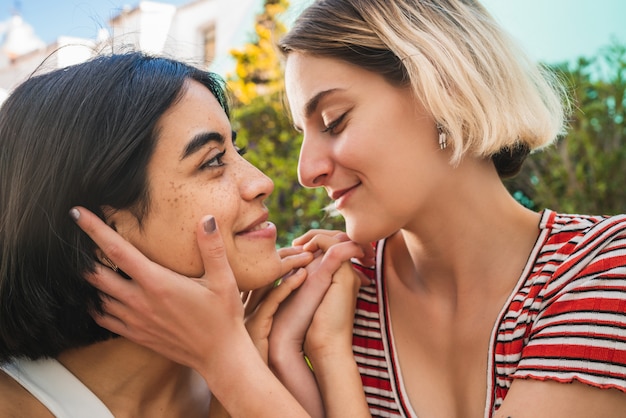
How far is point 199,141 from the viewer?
7.48 ft

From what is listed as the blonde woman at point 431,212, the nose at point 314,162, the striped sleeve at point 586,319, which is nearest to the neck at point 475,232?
the blonde woman at point 431,212

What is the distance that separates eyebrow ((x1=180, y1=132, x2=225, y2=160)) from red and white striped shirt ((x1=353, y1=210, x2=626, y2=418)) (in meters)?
1.00

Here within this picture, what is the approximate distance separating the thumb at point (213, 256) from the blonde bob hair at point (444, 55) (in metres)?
0.79

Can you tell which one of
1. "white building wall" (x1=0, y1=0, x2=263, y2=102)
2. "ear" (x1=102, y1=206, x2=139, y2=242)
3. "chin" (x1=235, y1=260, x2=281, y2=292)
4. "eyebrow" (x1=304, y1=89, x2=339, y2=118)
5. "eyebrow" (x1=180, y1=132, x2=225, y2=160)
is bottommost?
"white building wall" (x1=0, y1=0, x2=263, y2=102)

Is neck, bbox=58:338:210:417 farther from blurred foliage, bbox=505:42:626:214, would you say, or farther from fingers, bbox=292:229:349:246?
blurred foliage, bbox=505:42:626:214

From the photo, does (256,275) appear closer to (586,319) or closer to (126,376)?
(126,376)

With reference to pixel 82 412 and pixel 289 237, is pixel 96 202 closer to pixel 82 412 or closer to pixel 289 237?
pixel 82 412

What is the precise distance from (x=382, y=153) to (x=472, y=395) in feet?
3.07

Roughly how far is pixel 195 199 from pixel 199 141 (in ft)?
0.66

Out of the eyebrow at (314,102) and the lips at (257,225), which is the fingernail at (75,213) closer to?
the lips at (257,225)

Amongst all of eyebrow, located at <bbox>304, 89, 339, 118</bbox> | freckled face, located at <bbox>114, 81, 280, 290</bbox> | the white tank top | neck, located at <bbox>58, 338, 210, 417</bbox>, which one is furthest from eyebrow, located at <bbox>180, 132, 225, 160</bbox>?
the white tank top

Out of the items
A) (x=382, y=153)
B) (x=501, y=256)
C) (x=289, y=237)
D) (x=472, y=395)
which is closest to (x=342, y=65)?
(x=382, y=153)

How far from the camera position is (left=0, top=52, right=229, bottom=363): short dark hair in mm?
2170

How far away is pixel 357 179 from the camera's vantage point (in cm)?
247
